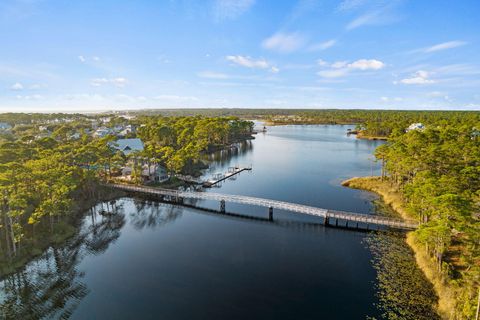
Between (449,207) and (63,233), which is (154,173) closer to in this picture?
(63,233)

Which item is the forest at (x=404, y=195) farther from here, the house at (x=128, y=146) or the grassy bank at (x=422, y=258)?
the house at (x=128, y=146)

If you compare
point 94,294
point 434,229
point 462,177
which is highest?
point 462,177

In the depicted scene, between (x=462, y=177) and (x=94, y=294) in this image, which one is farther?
(x=462, y=177)

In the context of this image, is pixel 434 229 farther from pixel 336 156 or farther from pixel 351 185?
pixel 336 156

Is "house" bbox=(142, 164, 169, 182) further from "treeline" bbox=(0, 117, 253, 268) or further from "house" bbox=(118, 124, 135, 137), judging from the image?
"house" bbox=(118, 124, 135, 137)

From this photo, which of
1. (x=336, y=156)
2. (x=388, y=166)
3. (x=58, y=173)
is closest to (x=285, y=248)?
(x=388, y=166)

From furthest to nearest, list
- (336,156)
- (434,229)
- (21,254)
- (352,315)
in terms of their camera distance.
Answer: (336,156) < (21,254) < (434,229) < (352,315)

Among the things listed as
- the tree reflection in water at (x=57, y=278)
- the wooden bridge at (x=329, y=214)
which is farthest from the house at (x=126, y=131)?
the tree reflection in water at (x=57, y=278)

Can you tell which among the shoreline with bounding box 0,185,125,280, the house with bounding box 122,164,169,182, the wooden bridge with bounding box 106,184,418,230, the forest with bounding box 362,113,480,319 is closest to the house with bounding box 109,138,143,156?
the house with bounding box 122,164,169,182

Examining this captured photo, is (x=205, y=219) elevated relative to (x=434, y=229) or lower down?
lower down
